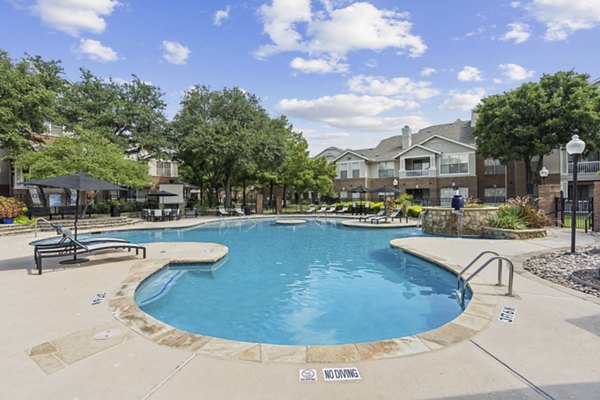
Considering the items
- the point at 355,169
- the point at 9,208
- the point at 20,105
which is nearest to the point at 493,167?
the point at 355,169

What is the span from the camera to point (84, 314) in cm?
427

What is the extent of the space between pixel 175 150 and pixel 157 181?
7.30 m

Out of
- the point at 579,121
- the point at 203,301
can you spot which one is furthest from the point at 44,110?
the point at 579,121

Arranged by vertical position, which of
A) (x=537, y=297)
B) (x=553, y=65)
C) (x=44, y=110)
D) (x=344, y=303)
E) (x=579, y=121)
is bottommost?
(x=344, y=303)

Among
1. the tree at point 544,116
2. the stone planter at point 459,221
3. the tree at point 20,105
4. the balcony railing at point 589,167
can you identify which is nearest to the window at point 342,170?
the tree at point 544,116

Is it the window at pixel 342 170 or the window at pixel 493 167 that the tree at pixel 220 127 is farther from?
the window at pixel 493 167

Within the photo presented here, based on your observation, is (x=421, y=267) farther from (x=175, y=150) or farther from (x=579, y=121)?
(x=175, y=150)

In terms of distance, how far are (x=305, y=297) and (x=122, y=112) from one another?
25570mm

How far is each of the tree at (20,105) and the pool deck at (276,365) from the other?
65.4ft

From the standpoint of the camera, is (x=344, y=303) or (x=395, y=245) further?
(x=395, y=245)

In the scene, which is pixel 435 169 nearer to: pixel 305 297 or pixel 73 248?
pixel 305 297

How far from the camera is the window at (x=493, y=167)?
2882 cm

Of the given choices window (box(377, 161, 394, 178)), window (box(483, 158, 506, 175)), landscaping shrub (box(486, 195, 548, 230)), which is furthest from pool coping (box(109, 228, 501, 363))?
window (box(377, 161, 394, 178))

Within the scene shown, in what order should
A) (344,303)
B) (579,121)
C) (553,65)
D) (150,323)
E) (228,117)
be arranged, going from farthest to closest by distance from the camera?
(228,117), (553,65), (579,121), (344,303), (150,323)
